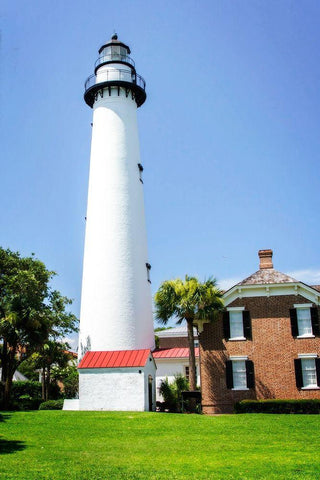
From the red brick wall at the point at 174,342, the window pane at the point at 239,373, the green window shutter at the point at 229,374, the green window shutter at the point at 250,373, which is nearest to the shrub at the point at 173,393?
the green window shutter at the point at 229,374

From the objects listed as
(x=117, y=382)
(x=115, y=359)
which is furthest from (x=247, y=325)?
(x=117, y=382)

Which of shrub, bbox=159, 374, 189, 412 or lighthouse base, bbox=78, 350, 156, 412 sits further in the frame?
shrub, bbox=159, 374, 189, 412

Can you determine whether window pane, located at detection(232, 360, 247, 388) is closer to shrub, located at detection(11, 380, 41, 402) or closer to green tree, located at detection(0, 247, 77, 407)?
green tree, located at detection(0, 247, 77, 407)

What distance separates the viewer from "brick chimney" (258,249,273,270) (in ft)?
97.1

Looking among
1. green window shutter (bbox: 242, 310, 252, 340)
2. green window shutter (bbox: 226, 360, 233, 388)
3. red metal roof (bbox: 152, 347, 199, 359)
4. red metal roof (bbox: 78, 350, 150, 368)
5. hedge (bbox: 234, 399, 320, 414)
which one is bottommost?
hedge (bbox: 234, 399, 320, 414)

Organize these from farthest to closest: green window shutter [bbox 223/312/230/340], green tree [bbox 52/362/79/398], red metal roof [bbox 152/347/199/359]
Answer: green tree [bbox 52/362/79/398]
red metal roof [bbox 152/347/199/359]
green window shutter [bbox 223/312/230/340]

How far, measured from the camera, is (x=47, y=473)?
1134 cm

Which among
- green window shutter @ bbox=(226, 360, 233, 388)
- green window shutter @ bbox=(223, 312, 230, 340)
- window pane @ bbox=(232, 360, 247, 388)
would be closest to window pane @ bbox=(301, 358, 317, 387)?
window pane @ bbox=(232, 360, 247, 388)

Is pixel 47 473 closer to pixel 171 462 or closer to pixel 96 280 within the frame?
pixel 171 462

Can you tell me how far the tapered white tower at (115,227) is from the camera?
1085 inches

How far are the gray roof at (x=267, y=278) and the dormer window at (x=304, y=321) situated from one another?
62.2 inches

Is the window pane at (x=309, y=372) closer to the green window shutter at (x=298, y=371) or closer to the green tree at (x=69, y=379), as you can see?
the green window shutter at (x=298, y=371)

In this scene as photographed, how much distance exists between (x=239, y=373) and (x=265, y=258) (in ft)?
22.7

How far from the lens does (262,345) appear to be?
27250 millimetres
